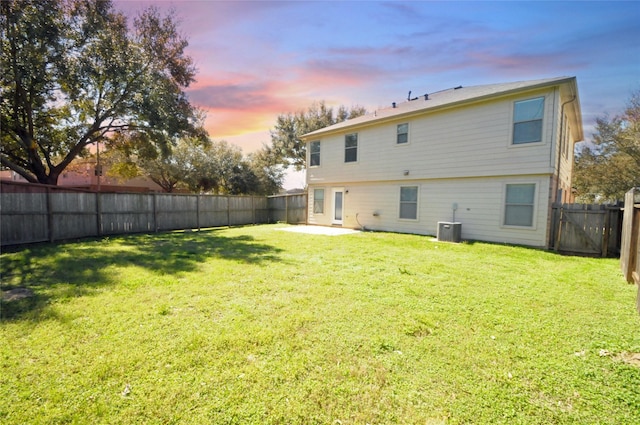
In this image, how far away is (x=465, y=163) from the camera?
9719 millimetres

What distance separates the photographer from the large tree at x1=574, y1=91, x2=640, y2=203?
56.1ft

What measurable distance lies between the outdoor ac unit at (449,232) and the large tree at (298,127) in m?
17.6

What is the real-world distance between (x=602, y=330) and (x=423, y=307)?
6.19 feet

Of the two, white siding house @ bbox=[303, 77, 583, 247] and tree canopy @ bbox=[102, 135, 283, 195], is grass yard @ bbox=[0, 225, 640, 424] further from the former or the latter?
tree canopy @ bbox=[102, 135, 283, 195]

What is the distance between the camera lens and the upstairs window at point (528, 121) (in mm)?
8312

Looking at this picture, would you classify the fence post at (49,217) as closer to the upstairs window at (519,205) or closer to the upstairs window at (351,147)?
the upstairs window at (351,147)

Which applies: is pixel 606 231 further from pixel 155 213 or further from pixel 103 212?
pixel 103 212

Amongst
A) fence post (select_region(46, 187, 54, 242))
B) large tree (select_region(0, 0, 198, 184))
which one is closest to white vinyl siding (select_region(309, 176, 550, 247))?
large tree (select_region(0, 0, 198, 184))

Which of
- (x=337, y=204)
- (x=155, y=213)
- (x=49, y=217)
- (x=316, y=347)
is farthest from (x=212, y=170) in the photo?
(x=316, y=347)

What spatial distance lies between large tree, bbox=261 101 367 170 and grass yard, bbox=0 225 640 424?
21.4m

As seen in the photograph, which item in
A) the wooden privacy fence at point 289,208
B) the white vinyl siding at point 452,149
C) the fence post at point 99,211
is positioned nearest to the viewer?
the white vinyl siding at point 452,149

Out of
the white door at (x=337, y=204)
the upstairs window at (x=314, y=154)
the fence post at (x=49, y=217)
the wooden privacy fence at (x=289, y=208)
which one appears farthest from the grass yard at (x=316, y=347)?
the wooden privacy fence at (x=289, y=208)

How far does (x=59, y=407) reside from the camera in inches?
72.5

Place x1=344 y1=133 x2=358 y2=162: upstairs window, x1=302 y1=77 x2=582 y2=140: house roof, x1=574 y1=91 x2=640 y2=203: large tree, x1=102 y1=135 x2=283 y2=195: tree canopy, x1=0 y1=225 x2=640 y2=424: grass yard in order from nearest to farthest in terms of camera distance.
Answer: x1=0 y1=225 x2=640 y2=424: grass yard < x1=302 y1=77 x2=582 y2=140: house roof < x1=344 y1=133 x2=358 y2=162: upstairs window < x1=574 y1=91 x2=640 y2=203: large tree < x1=102 y1=135 x2=283 y2=195: tree canopy
